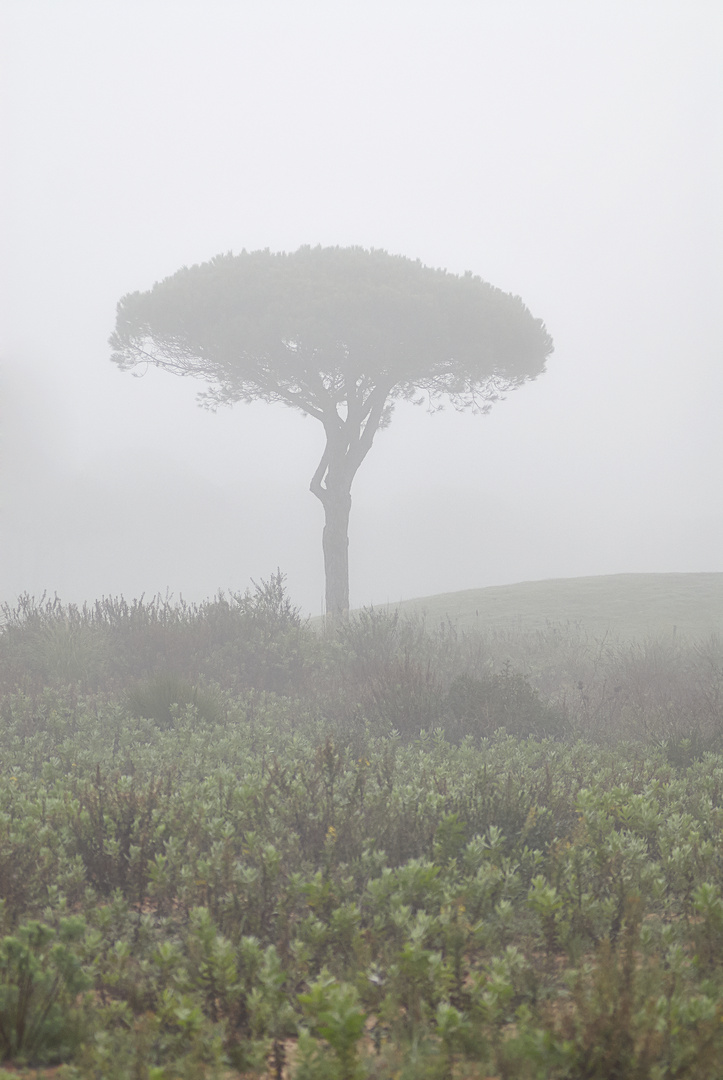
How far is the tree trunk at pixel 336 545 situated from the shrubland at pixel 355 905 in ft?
39.4

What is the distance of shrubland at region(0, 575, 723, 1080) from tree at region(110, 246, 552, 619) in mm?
13290

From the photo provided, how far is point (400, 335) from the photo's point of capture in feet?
63.6

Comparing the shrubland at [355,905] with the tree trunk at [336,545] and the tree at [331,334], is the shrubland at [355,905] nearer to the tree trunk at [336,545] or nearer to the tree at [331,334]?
the tree trunk at [336,545]

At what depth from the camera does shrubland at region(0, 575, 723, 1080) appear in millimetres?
1787

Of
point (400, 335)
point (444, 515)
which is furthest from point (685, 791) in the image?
point (444, 515)

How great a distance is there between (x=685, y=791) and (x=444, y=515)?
62981 mm

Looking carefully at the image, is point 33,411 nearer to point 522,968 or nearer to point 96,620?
point 96,620

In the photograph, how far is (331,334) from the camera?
18.7 meters

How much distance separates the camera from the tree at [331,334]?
18.8m

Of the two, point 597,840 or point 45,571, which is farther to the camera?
point 45,571

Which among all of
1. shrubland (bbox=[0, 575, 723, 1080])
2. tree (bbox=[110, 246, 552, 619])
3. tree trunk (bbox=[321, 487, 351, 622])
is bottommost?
shrubland (bbox=[0, 575, 723, 1080])

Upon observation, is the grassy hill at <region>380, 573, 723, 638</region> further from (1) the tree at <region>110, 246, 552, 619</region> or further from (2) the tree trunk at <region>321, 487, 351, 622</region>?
(1) the tree at <region>110, 246, 552, 619</region>

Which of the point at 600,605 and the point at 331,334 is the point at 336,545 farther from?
the point at 600,605

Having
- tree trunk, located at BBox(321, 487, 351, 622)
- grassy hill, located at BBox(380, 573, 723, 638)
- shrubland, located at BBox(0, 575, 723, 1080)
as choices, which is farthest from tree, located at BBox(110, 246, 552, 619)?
shrubland, located at BBox(0, 575, 723, 1080)
